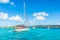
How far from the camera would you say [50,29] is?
2.53 metres

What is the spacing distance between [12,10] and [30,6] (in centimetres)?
33

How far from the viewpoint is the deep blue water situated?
257cm

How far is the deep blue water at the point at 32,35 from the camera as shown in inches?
101

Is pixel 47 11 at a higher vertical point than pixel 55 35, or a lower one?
higher

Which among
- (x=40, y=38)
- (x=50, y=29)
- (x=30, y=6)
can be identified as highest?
(x=30, y=6)

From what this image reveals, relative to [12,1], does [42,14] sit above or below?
below

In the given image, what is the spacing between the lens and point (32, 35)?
2.62 meters

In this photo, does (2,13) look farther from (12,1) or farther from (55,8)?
(55,8)

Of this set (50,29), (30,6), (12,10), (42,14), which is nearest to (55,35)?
(50,29)

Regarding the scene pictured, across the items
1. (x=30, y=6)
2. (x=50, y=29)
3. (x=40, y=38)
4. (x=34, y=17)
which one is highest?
(x=30, y=6)

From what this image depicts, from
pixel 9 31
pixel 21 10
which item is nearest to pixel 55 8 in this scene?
pixel 21 10

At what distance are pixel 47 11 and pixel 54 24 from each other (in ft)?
0.87

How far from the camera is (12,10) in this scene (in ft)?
8.34

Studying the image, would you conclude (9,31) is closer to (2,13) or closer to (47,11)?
(2,13)
